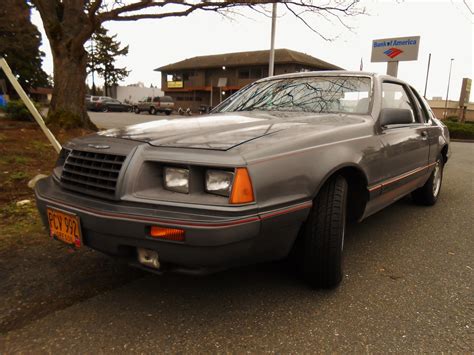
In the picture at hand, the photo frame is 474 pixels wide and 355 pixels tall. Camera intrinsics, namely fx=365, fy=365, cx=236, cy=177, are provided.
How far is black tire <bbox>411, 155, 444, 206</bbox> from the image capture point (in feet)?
14.2

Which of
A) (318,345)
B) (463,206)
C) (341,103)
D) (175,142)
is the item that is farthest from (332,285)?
(463,206)

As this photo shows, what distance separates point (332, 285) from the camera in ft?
7.45

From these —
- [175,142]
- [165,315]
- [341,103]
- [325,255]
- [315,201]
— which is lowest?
[165,315]

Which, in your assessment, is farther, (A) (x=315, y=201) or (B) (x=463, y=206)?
(B) (x=463, y=206)

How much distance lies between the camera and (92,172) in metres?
2.06

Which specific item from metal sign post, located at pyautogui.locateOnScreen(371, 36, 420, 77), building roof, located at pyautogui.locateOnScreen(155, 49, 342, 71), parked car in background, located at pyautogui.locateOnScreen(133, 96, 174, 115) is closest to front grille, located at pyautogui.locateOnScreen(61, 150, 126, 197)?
metal sign post, located at pyautogui.locateOnScreen(371, 36, 420, 77)

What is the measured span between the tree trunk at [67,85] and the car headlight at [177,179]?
273 inches

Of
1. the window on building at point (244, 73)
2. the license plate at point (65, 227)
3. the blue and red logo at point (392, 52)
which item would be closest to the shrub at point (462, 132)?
the blue and red logo at point (392, 52)

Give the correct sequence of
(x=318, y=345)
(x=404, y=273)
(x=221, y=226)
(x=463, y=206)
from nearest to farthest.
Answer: (x=221, y=226)
(x=318, y=345)
(x=404, y=273)
(x=463, y=206)

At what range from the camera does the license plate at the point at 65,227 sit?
1950 mm

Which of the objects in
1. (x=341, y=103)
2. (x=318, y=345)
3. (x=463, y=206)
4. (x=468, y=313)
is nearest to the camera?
(x=318, y=345)

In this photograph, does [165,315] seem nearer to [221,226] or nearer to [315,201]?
[221,226]

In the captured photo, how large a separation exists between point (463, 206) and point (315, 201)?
3.35 metres

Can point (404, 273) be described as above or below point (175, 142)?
below
